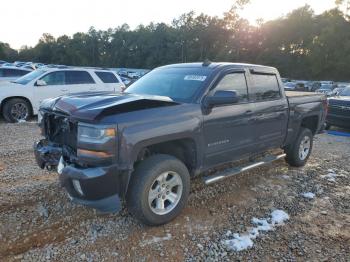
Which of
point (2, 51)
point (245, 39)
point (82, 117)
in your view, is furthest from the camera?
point (2, 51)

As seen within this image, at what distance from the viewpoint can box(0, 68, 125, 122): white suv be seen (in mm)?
10023

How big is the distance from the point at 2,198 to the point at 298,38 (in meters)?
77.1

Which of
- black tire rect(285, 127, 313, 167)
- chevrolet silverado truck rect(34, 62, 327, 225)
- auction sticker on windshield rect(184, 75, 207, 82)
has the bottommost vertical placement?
black tire rect(285, 127, 313, 167)

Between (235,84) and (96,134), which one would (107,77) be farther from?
(96,134)

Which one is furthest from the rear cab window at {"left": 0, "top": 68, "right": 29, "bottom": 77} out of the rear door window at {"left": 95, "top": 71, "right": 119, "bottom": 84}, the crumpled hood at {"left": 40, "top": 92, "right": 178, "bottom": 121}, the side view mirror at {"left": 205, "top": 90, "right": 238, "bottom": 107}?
the side view mirror at {"left": 205, "top": 90, "right": 238, "bottom": 107}

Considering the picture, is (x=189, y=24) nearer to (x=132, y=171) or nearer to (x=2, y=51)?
(x=2, y=51)

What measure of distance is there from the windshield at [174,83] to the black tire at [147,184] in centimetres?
83

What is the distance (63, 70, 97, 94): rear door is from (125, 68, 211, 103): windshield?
6248mm

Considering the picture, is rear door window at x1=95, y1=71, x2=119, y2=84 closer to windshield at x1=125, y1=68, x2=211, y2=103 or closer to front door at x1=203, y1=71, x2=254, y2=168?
windshield at x1=125, y1=68, x2=211, y2=103

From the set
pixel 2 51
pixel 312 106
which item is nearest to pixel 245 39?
pixel 2 51

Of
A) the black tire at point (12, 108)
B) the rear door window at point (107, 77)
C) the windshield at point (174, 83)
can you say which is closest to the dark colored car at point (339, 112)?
the rear door window at point (107, 77)

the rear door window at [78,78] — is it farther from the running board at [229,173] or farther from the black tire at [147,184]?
the black tire at [147,184]

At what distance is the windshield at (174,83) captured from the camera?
→ 4.23 meters

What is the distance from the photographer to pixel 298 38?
7269 centimetres
